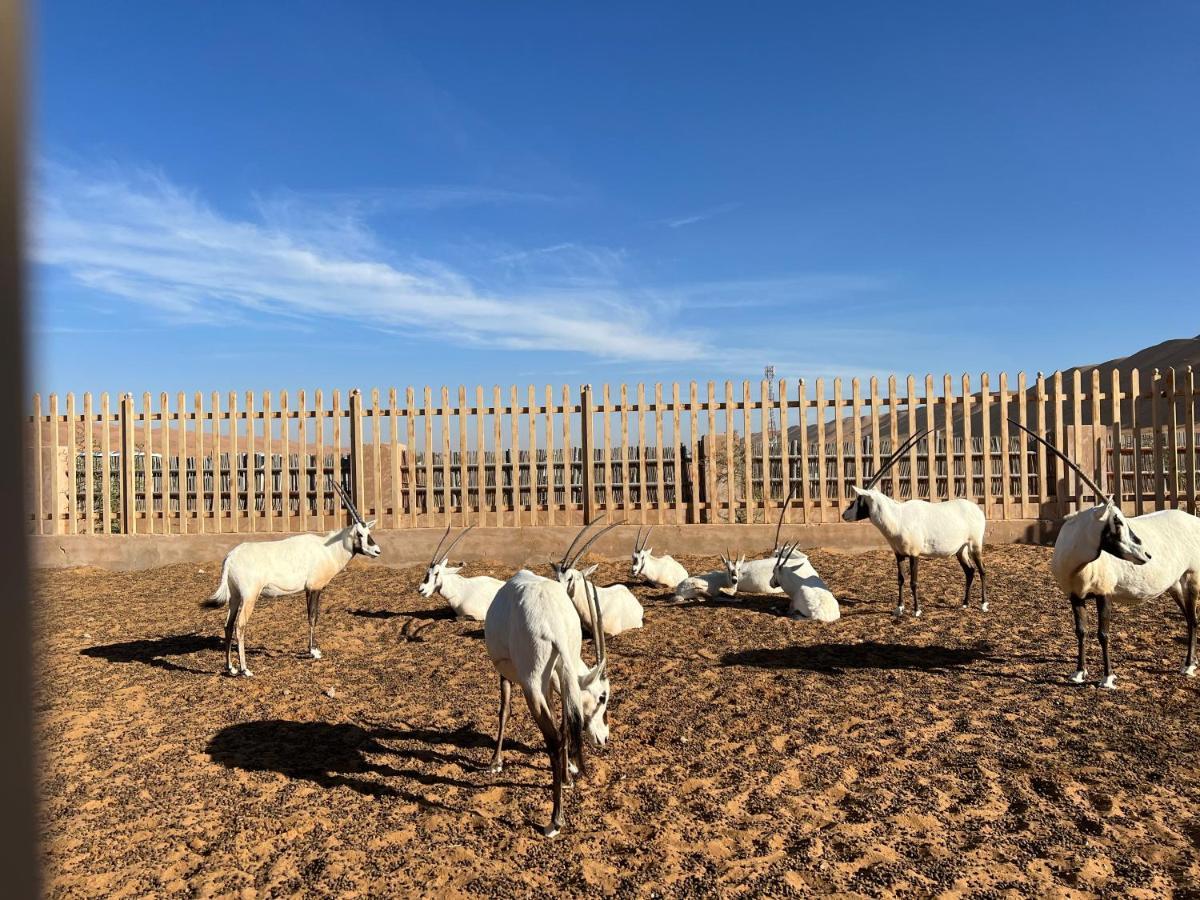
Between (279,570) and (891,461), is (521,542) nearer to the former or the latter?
(279,570)

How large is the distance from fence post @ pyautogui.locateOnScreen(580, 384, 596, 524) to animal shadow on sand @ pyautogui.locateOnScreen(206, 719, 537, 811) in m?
9.07

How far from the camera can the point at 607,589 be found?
9609 mm

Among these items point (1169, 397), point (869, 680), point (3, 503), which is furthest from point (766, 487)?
point (3, 503)

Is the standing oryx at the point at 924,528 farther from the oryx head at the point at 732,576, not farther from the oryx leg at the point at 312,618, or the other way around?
the oryx leg at the point at 312,618

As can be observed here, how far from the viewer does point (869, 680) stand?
7258mm

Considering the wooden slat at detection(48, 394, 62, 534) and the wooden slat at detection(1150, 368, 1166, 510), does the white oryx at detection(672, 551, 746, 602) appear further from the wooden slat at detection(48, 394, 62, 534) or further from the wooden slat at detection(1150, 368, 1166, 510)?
the wooden slat at detection(48, 394, 62, 534)

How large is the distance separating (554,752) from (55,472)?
15182mm

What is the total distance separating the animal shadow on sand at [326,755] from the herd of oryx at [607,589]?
1.89 ft

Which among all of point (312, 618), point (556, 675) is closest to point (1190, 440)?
A: point (556, 675)

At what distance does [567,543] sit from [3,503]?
13906 mm

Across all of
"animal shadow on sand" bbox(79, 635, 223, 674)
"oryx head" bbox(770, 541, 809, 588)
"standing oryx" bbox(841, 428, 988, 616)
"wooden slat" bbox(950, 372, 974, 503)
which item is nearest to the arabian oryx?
"animal shadow on sand" bbox(79, 635, 223, 674)

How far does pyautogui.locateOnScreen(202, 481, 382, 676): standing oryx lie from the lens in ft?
26.6

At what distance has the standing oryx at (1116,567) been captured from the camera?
6.67 meters

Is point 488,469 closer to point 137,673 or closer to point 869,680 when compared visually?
point 137,673
